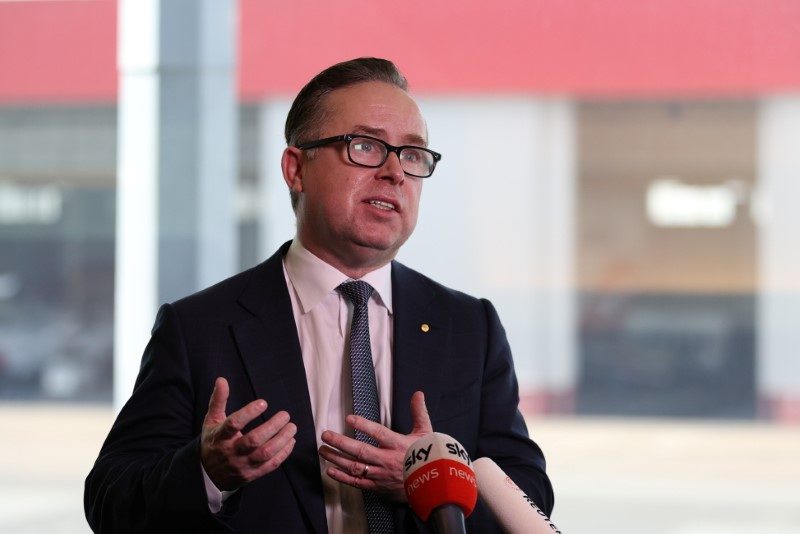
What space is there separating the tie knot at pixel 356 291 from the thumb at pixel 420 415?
0.25 metres

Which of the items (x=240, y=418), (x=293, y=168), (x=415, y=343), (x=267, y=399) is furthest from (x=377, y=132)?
(x=240, y=418)

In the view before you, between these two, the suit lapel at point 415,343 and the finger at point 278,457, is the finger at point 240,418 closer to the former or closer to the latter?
the finger at point 278,457

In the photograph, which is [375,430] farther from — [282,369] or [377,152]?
[377,152]

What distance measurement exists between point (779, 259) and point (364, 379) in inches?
79.8

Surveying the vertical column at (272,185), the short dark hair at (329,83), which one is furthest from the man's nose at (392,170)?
the vertical column at (272,185)

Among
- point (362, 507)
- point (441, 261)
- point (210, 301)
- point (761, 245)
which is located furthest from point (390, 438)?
point (761, 245)

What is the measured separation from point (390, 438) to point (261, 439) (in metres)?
0.22

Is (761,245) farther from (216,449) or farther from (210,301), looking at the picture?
(216,449)

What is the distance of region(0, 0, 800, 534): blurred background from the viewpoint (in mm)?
3180

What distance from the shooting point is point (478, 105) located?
324 centimetres

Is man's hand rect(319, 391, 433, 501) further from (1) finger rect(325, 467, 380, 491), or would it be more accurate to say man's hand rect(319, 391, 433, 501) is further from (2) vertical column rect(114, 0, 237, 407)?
(2) vertical column rect(114, 0, 237, 407)

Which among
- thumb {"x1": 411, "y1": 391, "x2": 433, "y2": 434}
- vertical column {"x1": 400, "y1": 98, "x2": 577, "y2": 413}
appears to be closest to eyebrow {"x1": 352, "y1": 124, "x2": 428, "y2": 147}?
thumb {"x1": 411, "y1": 391, "x2": 433, "y2": 434}

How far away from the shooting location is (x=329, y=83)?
165cm

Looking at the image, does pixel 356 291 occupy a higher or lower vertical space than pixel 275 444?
higher
